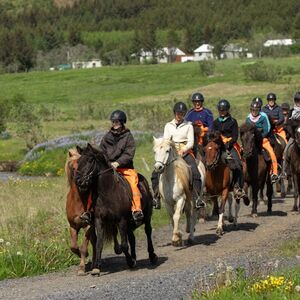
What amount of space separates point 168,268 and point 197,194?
2.75 m

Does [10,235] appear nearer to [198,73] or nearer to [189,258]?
[189,258]

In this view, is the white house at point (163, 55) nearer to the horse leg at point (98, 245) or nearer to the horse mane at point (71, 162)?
the horse mane at point (71, 162)

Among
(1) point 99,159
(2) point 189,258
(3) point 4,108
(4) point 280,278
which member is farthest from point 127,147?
(3) point 4,108

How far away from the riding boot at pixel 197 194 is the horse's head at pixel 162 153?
44.9 inches

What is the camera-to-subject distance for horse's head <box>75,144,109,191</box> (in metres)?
11.2

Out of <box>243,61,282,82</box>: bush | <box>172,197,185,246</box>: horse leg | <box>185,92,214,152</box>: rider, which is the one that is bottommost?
<box>172,197,185,246</box>: horse leg

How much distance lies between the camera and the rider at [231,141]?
51.2 ft

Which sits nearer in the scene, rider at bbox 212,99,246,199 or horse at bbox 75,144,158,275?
horse at bbox 75,144,158,275

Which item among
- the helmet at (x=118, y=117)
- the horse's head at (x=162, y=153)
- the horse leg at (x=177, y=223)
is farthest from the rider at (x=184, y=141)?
the helmet at (x=118, y=117)

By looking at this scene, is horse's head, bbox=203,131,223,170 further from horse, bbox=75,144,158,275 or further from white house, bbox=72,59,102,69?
white house, bbox=72,59,102,69

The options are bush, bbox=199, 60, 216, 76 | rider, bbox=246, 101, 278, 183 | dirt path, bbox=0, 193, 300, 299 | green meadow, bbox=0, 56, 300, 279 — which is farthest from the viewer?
bush, bbox=199, 60, 216, 76

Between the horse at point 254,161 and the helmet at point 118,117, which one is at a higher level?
the helmet at point 118,117

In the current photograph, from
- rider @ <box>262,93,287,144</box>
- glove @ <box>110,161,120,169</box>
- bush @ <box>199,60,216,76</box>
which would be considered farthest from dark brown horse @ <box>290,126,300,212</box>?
bush @ <box>199,60,216,76</box>

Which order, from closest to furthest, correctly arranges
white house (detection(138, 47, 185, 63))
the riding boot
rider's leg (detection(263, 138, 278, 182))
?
the riding boot → rider's leg (detection(263, 138, 278, 182)) → white house (detection(138, 47, 185, 63))
